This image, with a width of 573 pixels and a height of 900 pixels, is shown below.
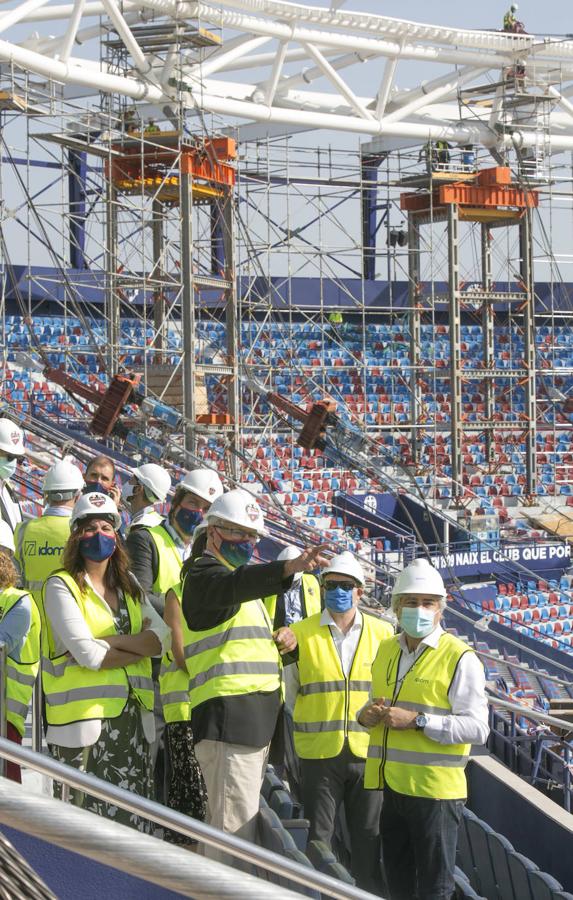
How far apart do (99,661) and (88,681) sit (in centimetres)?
11

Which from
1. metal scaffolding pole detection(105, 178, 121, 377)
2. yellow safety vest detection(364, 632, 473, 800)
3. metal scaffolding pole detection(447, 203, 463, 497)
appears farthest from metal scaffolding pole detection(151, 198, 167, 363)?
yellow safety vest detection(364, 632, 473, 800)

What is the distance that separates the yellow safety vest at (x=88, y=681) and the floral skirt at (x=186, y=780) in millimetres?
446

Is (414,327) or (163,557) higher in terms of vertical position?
(414,327)

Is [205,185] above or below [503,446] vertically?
above

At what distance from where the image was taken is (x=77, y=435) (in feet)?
80.8

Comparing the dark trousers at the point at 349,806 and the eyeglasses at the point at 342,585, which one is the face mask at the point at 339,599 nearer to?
the eyeglasses at the point at 342,585

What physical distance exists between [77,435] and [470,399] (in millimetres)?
13611

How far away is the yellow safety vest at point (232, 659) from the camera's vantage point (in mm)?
4805

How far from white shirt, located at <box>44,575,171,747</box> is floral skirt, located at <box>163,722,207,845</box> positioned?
1.96ft

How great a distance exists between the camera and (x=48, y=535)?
20.1ft

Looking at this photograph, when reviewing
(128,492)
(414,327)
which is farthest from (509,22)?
Answer: (128,492)

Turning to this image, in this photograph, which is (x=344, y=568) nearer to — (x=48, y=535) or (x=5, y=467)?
(x=48, y=535)

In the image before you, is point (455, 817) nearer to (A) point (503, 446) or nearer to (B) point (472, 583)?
(B) point (472, 583)

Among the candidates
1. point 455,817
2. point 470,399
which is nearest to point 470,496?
point 470,399
